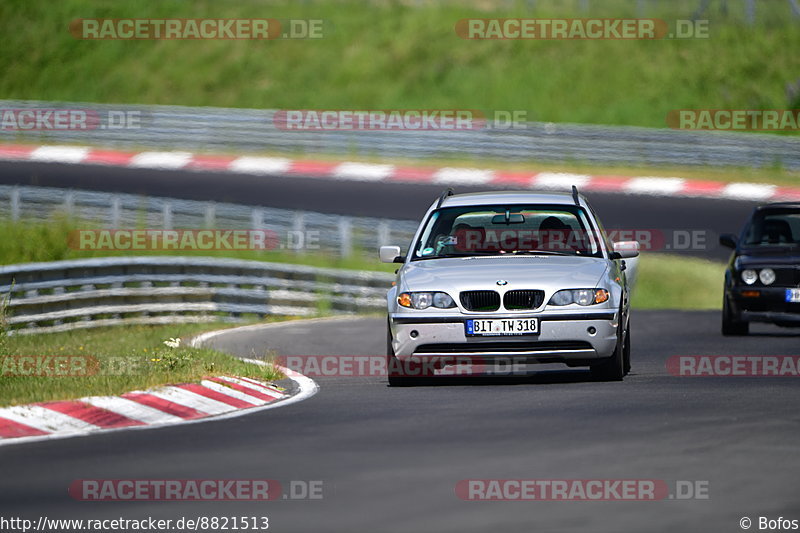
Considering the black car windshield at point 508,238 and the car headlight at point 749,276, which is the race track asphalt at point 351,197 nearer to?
the car headlight at point 749,276

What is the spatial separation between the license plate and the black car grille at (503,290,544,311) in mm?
150

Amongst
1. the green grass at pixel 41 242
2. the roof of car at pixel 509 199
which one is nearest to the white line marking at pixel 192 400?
the roof of car at pixel 509 199

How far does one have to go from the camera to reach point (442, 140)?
122 ft

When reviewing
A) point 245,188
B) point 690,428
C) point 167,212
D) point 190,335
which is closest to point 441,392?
point 690,428

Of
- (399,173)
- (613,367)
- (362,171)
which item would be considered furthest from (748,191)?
(613,367)

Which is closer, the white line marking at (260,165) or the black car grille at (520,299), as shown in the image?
the black car grille at (520,299)

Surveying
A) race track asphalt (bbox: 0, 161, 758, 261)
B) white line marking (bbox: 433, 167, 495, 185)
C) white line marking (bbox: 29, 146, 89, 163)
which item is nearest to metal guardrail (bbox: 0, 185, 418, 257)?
race track asphalt (bbox: 0, 161, 758, 261)

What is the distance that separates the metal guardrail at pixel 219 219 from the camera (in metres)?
27.5

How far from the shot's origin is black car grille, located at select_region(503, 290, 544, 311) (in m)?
12.3

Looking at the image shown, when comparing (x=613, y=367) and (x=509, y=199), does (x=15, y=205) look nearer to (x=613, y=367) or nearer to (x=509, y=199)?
(x=509, y=199)

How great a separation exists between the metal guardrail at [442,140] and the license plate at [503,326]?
23.4 meters

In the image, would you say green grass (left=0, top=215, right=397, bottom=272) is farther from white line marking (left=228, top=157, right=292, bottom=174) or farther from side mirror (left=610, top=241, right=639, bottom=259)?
side mirror (left=610, top=241, right=639, bottom=259)

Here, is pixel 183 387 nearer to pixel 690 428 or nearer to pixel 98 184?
pixel 690 428

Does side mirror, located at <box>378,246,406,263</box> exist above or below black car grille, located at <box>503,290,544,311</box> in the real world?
above
